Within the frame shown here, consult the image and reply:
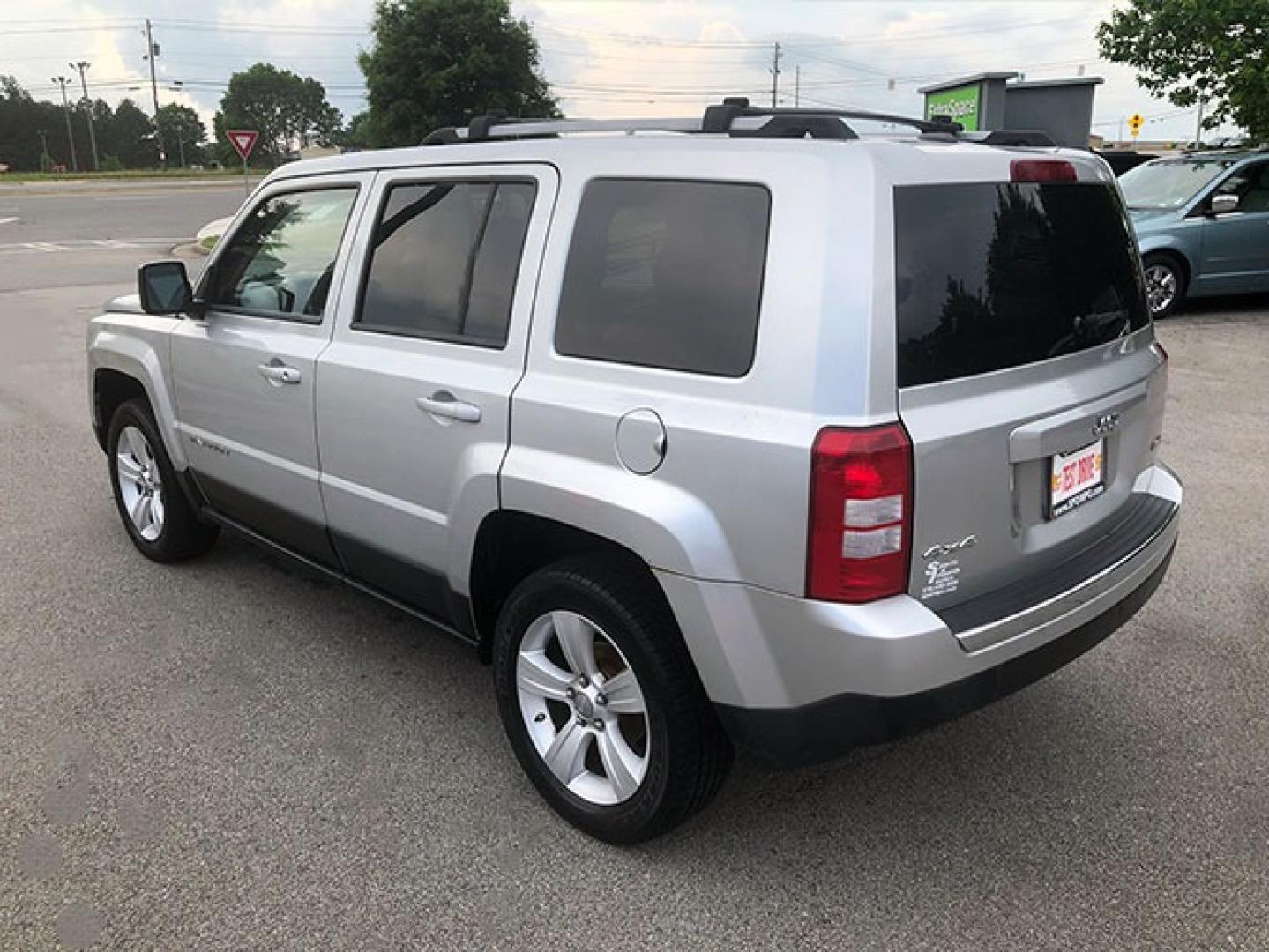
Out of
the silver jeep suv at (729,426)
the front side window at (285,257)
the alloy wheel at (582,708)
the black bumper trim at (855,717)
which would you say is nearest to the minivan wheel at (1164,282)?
the silver jeep suv at (729,426)

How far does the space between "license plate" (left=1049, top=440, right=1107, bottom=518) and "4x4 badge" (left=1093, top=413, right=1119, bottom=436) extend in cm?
3

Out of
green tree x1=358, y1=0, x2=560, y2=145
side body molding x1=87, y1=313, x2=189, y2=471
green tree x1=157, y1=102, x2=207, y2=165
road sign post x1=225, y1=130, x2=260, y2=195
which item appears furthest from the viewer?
green tree x1=157, y1=102, x2=207, y2=165

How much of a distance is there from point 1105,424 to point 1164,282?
9.48 m

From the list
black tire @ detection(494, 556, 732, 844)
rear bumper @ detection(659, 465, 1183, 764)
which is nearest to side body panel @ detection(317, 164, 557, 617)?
black tire @ detection(494, 556, 732, 844)

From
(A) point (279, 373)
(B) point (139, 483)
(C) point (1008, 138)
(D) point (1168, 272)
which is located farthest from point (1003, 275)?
(D) point (1168, 272)

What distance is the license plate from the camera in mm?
2623

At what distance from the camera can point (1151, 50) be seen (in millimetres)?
13164

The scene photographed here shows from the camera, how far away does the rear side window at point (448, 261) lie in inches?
115

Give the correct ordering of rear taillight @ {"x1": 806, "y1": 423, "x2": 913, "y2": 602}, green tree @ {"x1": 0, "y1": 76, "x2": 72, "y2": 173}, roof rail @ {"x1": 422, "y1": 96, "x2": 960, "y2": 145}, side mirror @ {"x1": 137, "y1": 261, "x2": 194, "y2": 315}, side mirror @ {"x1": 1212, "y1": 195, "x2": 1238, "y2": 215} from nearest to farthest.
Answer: rear taillight @ {"x1": 806, "y1": 423, "x2": 913, "y2": 602}
roof rail @ {"x1": 422, "y1": 96, "x2": 960, "y2": 145}
side mirror @ {"x1": 137, "y1": 261, "x2": 194, "y2": 315}
side mirror @ {"x1": 1212, "y1": 195, "x2": 1238, "y2": 215}
green tree @ {"x1": 0, "y1": 76, "x2": 72, "y2": 173}

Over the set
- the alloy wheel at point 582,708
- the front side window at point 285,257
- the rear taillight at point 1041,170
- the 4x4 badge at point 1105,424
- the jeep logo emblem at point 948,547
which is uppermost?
the rear taillight at point 1041,170

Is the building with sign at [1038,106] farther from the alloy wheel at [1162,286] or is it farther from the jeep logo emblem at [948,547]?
the jeep logo emblem at [948,547]

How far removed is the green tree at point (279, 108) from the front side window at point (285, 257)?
11678cm

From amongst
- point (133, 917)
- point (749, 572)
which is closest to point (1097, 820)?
point (749, 572)

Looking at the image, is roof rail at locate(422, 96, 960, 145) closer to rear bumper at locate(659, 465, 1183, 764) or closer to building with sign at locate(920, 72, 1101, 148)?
rear bumper at locate(659, 465, 1183, 764)
